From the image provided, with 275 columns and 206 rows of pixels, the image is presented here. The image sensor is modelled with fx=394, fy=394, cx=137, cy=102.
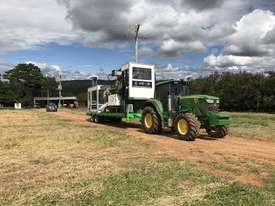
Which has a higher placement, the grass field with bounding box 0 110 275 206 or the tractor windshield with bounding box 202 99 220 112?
the tractor windshield with bounding box 202 99 220 112

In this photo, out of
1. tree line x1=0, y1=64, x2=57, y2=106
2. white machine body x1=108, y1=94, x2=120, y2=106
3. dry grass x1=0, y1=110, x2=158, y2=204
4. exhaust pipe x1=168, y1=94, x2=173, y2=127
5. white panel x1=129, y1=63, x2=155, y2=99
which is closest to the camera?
dry grass x1=0, y1=110, x2=158, y2=204

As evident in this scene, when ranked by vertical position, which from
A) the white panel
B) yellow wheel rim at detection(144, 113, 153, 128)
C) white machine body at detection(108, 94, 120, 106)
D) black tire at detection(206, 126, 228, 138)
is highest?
the white panel

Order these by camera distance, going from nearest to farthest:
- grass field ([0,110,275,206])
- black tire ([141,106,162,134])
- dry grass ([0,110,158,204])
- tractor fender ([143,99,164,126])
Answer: grass field ([0,110,275,206]), dry grass ([0,110,158,204]), tractor fender ([143,99,164,126]), black tire ([141,106,162,134])

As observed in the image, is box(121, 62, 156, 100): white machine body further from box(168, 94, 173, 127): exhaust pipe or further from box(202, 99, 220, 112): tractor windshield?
box(202, 99, 220, 112): tractor windshield

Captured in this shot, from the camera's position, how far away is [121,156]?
468 inches

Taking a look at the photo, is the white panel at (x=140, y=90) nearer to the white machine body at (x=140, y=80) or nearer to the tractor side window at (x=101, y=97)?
the white machine body at (x=140, y=80)

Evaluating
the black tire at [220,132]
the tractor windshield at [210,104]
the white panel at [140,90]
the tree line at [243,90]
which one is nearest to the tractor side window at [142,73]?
the white panel at [140,90]

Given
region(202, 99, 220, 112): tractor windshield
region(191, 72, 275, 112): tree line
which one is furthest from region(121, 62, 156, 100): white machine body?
region(191, 72, 275, 112): tree line

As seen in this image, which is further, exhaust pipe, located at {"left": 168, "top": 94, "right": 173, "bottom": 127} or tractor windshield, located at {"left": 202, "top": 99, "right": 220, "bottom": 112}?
exhaust pipe, located at {"left": 168, "top": 94, "right": 173, "bottom": 127}

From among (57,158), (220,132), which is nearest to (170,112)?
(220,132)

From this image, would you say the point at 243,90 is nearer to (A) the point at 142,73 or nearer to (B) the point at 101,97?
(B) the point at 101,97

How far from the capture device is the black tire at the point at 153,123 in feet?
60.1

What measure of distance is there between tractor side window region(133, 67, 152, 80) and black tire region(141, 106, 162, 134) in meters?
2.92

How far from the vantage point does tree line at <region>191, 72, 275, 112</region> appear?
55.3 meters
